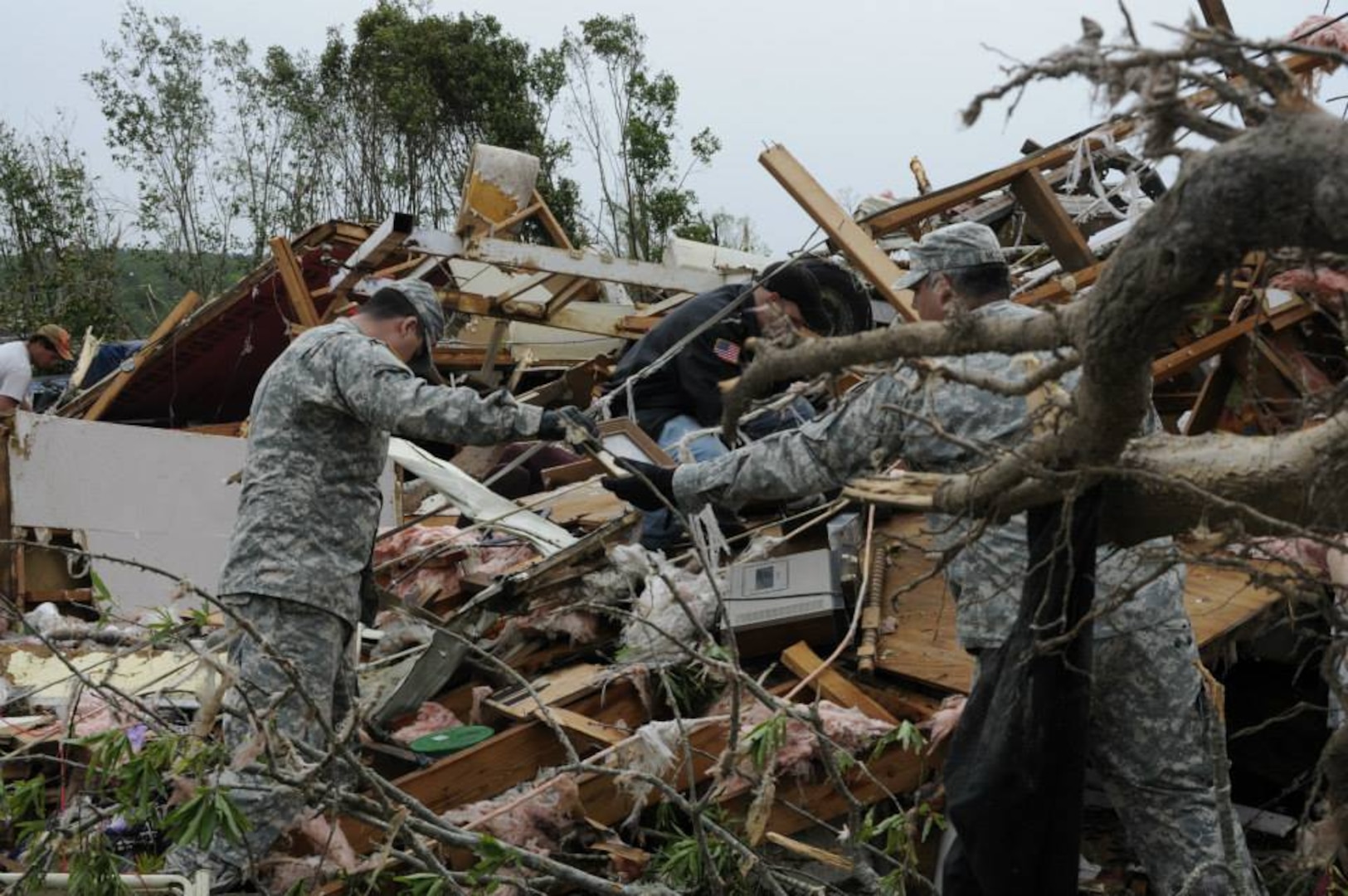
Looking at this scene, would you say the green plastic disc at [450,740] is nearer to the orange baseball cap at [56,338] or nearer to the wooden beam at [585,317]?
the wooden beam at [585,317]

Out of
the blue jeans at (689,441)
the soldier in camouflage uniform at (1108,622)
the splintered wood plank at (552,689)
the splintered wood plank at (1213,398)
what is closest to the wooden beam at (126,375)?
the blue jeans at (689,441)

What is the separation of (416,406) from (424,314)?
2.00ft

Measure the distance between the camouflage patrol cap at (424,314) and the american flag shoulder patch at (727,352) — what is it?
1435 mm

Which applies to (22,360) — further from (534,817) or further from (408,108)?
(408,108)

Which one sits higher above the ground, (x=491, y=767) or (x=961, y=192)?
(x=961, y=192)

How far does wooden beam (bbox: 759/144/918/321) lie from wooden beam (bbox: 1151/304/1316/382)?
126cm

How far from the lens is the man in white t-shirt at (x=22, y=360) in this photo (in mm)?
8117

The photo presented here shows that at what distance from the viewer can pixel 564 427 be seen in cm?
400

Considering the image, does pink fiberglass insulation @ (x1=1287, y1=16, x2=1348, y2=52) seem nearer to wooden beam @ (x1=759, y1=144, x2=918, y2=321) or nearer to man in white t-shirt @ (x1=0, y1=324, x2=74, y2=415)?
wooden beam @ (x1=759, y1=144, x2=918, y2=321)

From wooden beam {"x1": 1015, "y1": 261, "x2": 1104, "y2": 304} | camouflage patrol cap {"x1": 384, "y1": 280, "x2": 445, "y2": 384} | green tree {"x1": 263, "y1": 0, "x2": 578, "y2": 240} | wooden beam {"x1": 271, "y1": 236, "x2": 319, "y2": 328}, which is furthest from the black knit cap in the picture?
green tree {"x1": 263, "y1": 0, "x2": 578, "y2": 240}

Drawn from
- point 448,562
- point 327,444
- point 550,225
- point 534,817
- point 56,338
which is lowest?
point 534,817

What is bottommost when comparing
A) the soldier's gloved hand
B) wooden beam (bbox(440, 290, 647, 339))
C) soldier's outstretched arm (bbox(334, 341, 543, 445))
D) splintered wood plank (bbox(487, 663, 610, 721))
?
splintered wood plank (bbox(487, 663, 610, 721))

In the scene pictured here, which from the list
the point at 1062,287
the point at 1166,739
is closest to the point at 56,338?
the point at 1062,287

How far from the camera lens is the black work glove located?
3699 millimetres
